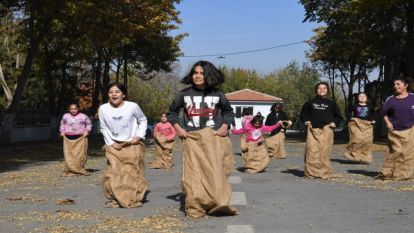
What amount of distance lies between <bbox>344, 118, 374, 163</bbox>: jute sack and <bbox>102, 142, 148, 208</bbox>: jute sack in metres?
8.91

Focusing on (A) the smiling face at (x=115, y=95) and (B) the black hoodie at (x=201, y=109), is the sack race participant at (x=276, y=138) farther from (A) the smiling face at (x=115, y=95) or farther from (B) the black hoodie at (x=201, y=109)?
(B) the black hoodie at (x=201, y=109)

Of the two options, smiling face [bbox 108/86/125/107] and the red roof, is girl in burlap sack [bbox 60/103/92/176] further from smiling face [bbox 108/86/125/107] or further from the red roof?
the red roof

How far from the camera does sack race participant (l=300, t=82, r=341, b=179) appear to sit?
41.2 feet

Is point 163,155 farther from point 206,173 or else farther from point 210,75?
point 206,173

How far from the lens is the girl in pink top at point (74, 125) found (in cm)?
1432

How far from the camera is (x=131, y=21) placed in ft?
90.0

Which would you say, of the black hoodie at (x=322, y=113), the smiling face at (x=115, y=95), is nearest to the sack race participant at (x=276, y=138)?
the black hoodie at (x=322, y=113)

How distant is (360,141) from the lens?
656 inches

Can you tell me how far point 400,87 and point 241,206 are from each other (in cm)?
488

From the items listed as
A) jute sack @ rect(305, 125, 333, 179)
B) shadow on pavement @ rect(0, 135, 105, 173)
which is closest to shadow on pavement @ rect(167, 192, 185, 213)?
jute sack @ rect(305, 125, 333, 179)

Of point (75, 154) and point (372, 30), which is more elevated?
point (372, 30)

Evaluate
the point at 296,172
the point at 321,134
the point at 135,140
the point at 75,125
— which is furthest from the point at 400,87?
the point at 75,125

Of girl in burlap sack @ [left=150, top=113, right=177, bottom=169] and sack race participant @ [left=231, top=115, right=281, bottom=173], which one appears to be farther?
girl in burlap sack @ [left=150, top=113, right=177, bottom=169]

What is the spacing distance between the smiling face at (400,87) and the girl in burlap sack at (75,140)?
6739mm
